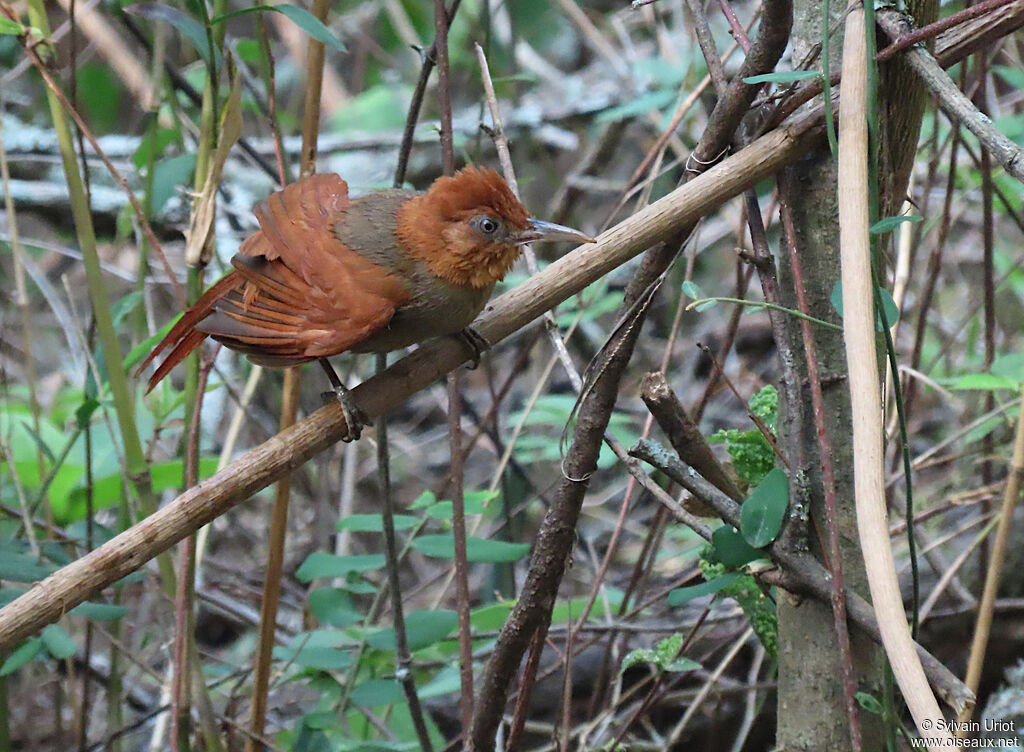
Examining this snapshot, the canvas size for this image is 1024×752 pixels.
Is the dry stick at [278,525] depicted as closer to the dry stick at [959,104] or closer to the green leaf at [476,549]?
the green leaf at [476,549]

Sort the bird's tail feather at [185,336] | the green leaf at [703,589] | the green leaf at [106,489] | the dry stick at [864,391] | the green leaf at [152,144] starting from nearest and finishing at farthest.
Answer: the dry stick at [864,391]
the green leaf at [703,589]
the bird's tail feather at [185,336]
the green leaf at [152,144]
the green leaf at [106,489]

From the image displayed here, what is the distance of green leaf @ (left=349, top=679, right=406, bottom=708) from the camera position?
6.30ft

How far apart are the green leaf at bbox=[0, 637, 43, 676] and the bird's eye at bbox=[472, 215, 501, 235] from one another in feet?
3.86

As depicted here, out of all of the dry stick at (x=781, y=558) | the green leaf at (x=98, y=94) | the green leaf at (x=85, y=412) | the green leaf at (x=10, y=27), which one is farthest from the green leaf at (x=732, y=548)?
the green leaf at (x=98, y=94)

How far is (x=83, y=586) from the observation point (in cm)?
121

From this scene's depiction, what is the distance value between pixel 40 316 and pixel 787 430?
485 centimetres

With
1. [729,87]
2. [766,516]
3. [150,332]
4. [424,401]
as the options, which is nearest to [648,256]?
[729,87]

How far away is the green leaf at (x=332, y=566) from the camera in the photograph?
190 centimetres

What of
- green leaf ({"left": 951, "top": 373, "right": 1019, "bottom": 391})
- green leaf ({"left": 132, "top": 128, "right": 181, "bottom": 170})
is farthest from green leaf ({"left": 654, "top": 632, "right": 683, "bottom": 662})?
green leaf ({"left": 132, "top": 128, "right": 181, "bottom": 170})

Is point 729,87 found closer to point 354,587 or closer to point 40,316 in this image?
point 354,587

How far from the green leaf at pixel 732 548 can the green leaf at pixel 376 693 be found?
2.90 feet

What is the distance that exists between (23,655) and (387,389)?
3.05 ft

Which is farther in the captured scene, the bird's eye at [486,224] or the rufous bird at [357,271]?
the bird's eye at [486,224]

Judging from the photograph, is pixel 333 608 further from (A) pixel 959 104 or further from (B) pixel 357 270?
(A) pixel 959 104
